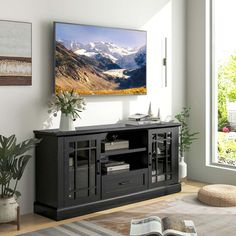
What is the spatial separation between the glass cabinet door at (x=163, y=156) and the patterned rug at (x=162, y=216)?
322mm

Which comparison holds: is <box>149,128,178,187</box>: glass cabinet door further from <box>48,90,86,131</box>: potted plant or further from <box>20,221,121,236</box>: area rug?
<box>20,221,121,236</box>: area rug

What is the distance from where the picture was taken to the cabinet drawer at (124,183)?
4430 mm

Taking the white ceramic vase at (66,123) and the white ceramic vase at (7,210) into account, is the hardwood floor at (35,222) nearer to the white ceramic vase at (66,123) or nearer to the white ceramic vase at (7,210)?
the white ceramic vase at (7,210)

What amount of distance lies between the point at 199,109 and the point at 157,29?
1169mm

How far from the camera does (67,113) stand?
4.20 metres

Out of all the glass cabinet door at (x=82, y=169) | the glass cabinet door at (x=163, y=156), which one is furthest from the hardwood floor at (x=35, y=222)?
the glass cabinet door at (x=163, y=156)

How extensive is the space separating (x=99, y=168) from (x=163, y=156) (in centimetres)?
95

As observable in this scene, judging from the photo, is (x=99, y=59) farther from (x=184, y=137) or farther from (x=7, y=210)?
(x=7, y=210)

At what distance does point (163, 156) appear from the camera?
4980mm

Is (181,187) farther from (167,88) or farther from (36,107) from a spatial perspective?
(36,107)

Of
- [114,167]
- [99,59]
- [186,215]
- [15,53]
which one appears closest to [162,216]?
[186,215]

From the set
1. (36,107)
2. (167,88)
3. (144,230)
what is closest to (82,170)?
(36,107)

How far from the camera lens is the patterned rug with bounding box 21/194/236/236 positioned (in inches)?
145

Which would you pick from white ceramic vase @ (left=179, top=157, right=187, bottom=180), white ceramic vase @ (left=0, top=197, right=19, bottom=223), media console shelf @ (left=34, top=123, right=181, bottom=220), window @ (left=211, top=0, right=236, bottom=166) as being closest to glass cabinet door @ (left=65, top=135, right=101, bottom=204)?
media console shelf @ (left=34, top=123, right=181, bottom=220)
